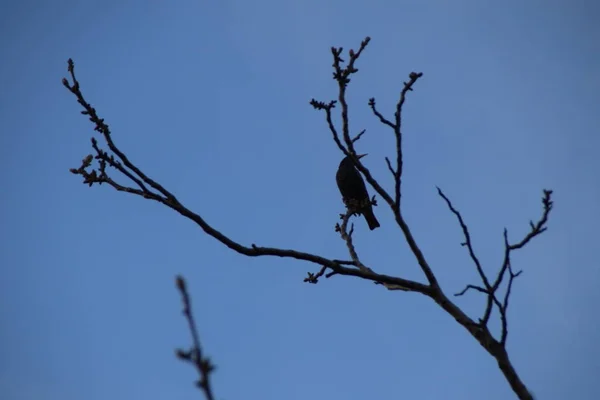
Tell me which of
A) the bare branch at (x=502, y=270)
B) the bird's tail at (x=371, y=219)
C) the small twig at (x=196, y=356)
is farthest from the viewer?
the bird's tail at (x=371, y=219)

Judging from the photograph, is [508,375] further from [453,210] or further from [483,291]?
[453,210]

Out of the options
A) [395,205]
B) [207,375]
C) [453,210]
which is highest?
[395,205]

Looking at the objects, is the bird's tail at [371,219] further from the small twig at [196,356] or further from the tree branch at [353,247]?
the small twig at [196,356]

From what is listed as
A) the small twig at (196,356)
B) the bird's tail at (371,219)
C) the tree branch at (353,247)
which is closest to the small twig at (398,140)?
the tree branch at (353,247)

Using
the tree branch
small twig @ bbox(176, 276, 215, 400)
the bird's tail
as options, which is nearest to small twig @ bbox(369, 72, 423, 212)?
the tree branch

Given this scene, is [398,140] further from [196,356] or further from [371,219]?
[371,219]

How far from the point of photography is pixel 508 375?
3025 mm

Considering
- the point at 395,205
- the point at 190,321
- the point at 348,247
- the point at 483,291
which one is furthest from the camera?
the point at 348,247

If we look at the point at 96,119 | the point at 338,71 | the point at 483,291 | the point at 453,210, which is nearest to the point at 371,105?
the point at 338,71

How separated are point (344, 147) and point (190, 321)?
281 centimetres

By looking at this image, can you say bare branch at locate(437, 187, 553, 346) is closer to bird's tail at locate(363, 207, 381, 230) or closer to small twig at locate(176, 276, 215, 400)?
small twig at locate(176, 276, 215, 400)

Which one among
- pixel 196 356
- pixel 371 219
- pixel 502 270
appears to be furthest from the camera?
pixel 371 219

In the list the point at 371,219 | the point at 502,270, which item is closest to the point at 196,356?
the point at 502,270

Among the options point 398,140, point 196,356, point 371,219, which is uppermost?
point 371,219
